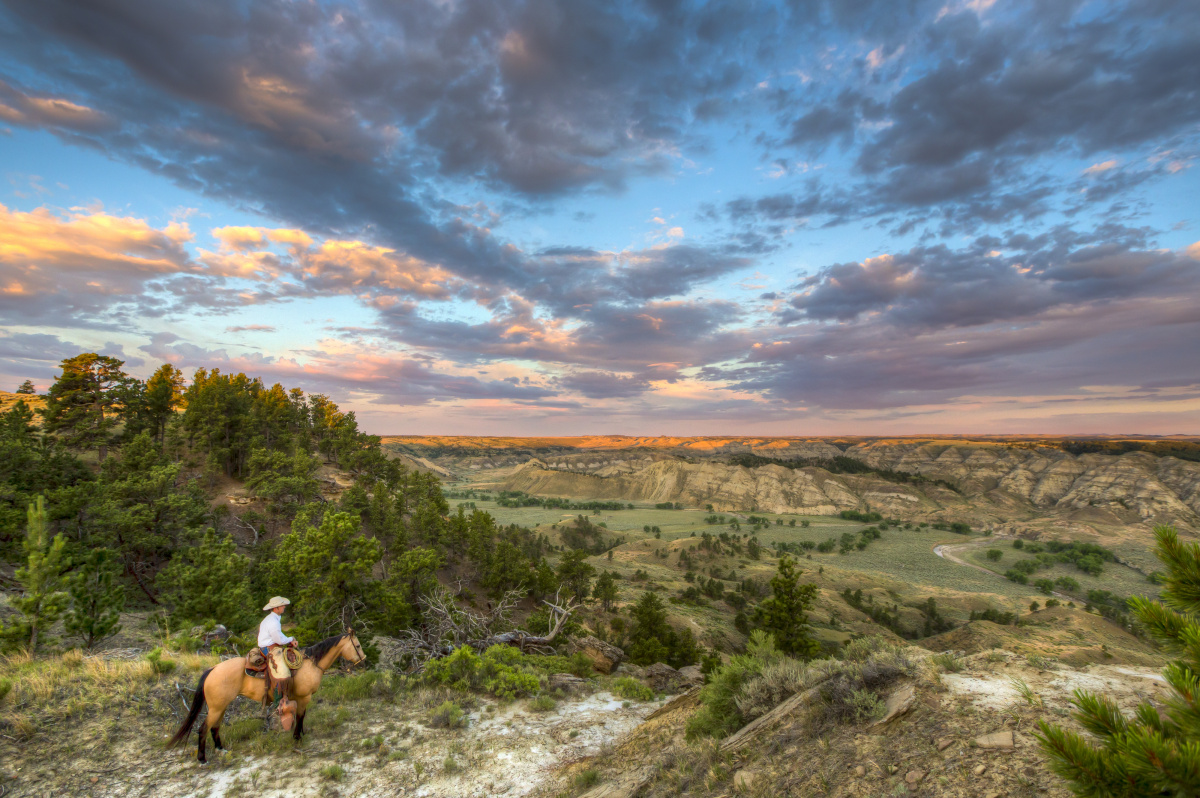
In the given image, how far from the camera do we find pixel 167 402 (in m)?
40.6

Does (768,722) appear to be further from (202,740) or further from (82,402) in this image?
(82,402)

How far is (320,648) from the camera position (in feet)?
28.0

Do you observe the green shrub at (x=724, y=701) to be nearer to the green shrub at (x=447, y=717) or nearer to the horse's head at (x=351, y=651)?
the green shrub at (x=447, y=717)

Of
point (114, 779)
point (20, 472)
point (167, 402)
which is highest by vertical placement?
point (167, 402)

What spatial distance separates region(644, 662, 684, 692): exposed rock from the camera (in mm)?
15710

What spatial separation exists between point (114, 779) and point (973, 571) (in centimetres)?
7845

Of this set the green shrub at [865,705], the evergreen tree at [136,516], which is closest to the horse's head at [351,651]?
the green shrub at [865,705]

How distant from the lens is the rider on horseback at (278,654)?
7.50 m

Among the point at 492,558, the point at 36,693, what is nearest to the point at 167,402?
the point at 492,558

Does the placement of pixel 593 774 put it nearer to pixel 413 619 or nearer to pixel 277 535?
pixel 413 619

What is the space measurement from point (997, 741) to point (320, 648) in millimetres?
10432

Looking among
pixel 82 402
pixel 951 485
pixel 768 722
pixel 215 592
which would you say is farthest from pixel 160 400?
pixel 951 485

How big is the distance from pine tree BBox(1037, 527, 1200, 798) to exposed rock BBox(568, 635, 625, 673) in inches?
687

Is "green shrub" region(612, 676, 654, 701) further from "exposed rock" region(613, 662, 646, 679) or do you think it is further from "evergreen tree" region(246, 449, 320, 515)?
"evergreen tree" region(246, 449, 320, 515)
